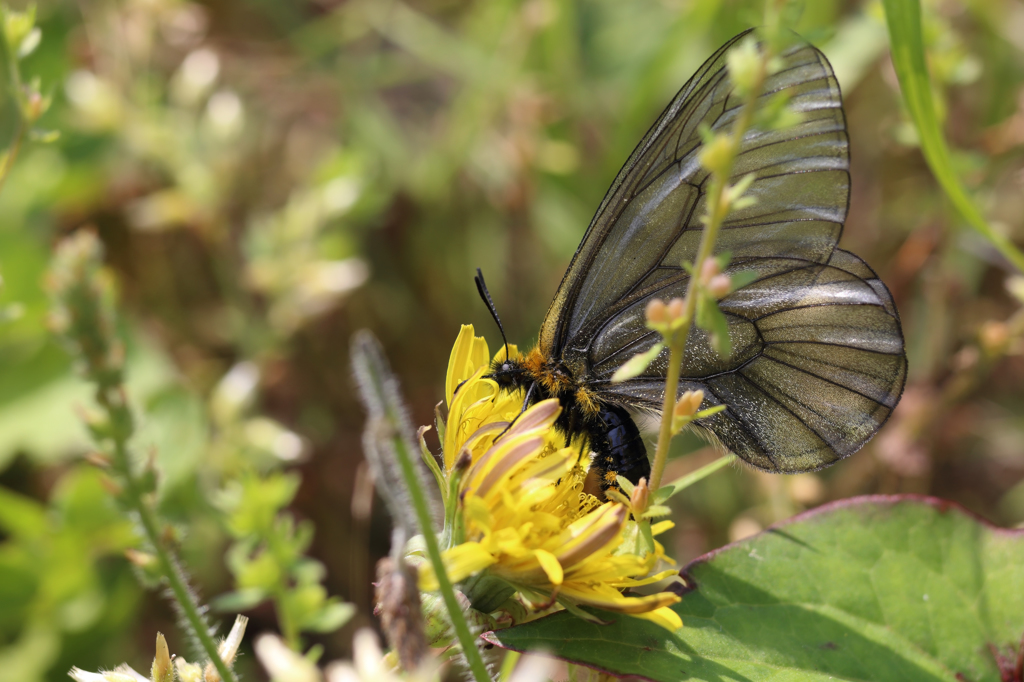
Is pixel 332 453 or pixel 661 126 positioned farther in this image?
pixel 332 453

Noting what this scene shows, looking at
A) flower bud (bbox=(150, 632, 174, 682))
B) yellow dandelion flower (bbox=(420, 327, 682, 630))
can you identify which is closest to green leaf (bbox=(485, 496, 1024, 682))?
yellow dandelion flower (bbox=(420, 327, 682, 630))

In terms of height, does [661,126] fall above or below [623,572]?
above

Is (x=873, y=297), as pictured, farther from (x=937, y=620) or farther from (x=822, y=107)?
Answer: (x=937, y=620)

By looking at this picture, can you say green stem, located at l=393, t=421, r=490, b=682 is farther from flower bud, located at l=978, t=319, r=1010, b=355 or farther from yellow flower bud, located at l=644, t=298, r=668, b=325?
flower bud, located at l=978, t=319, r=1010, b=355

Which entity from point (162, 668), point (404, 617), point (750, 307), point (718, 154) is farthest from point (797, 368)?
point (162, 668)

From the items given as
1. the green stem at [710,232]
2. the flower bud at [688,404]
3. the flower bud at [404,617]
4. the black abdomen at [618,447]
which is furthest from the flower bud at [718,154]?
the black abdomen at [618,447]

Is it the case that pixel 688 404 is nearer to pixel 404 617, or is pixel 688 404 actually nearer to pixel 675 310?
pixel 675 310

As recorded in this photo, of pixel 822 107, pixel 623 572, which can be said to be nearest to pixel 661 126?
pixel 822 107
